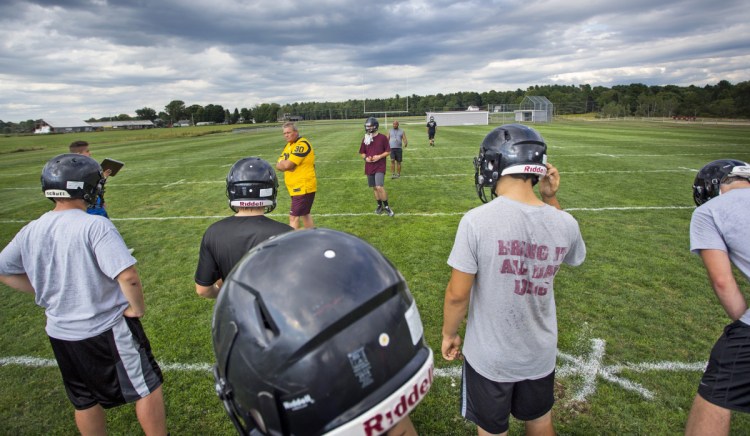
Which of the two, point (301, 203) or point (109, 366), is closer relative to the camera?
point (109, 366)

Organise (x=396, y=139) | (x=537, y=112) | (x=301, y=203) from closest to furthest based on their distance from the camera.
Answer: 1. (x=301, y=203)
2. (x=396, y=139)
3. (x=537, y=112)

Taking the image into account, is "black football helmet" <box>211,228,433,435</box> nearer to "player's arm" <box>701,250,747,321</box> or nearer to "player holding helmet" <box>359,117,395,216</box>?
"player's arm" <box>701,250,747,321</box>

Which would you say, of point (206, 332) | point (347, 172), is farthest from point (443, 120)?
point (206, 332)

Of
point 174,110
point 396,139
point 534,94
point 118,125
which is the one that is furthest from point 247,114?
point 396,139

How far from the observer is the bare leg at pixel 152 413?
279 cm

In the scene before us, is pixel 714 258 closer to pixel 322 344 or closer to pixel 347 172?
pixel 322 344

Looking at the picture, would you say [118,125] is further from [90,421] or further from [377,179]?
[90,421]

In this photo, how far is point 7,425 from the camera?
3.52 meters

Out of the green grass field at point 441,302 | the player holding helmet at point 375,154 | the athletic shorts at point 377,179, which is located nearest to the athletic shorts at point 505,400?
the green grass field at point 441,302

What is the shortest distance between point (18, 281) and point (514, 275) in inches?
133

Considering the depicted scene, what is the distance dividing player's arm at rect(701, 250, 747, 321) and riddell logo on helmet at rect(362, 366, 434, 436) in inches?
93.9

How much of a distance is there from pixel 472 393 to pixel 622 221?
815 centimetres

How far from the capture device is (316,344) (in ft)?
3.73

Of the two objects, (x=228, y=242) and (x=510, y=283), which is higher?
(x=228, y=242)
